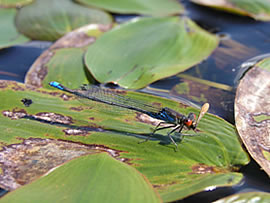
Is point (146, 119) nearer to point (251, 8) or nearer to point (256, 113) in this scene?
point (256, 113)

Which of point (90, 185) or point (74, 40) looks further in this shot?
point (74, 40)

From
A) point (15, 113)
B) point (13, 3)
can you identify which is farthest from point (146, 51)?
point (13, 3)

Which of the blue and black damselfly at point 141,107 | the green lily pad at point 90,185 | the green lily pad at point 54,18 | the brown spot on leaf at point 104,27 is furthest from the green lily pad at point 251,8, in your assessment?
the green lily pad at point 90,185

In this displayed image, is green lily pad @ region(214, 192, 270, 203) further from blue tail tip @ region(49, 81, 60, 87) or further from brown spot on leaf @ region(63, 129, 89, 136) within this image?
blue tail tip @ region(49, 81, 60, 87)

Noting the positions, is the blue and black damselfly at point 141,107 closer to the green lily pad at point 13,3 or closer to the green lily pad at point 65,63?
the green lily pad at point 65,63

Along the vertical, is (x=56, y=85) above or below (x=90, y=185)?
above

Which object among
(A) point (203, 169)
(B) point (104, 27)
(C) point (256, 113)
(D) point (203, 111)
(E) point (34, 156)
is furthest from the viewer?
(B) point (104, 27)
